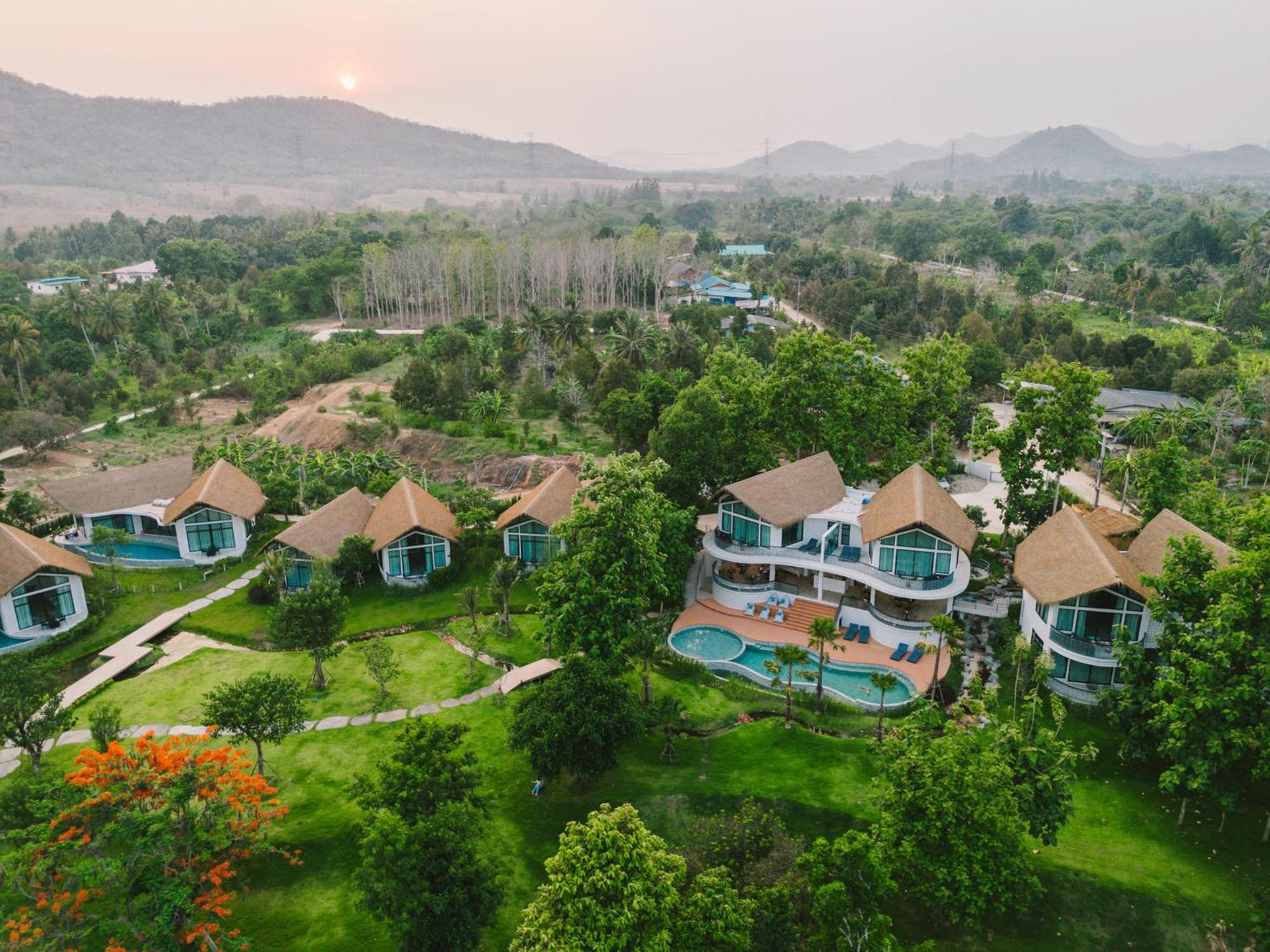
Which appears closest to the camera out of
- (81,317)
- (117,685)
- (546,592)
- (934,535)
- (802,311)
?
(546,592)

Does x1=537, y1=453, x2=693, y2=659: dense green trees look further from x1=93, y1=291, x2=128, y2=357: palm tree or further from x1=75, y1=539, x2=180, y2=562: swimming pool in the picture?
x1=93, y1=291, x2=128, y2=357: palm tree

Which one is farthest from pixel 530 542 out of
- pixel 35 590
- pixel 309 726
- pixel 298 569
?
pixel 35 590

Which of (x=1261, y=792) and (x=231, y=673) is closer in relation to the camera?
(x=1261, y=792)

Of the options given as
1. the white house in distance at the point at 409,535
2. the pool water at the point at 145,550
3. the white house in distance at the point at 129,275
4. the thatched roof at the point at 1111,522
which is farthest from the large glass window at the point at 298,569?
the white house in distance at the point at 129,275

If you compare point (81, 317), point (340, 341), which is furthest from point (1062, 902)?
point (81, 317)

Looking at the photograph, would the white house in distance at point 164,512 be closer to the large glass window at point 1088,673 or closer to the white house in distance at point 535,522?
the white house in distance at point 535,522

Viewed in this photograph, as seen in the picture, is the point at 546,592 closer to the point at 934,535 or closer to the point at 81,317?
the point at 934,535

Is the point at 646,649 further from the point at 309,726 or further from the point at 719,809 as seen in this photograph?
the point at 309,726

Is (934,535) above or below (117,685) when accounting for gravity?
above
